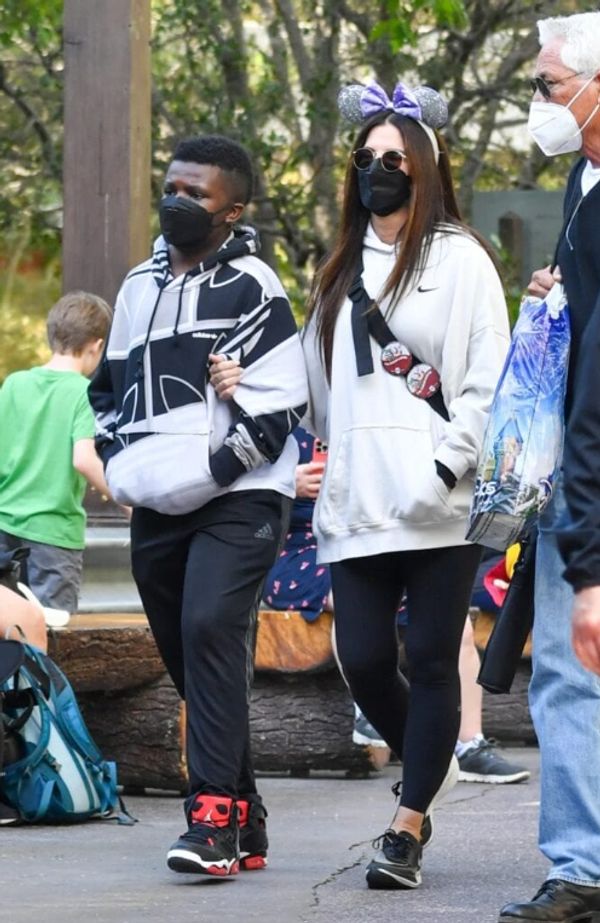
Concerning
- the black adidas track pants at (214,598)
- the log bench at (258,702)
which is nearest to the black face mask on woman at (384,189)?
the black adidas track pants at (214,598)

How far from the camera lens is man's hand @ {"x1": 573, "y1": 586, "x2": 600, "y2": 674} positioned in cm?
374

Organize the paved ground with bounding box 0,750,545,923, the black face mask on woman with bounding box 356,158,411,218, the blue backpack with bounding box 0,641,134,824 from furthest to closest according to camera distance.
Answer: the blue backpack with bounding box 0,641,134,824
the black face mask on woman with bounding box 356,158,411,218
the paved ground with bounding box 0,750,545,923

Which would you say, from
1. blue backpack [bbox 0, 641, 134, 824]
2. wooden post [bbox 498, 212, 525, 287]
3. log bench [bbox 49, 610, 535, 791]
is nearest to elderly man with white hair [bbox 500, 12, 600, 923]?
blue backpack [bbox 0, 641, 134, 824]

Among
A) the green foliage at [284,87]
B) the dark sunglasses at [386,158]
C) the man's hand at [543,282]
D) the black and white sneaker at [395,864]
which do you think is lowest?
the black and white sneaker at [395,864]

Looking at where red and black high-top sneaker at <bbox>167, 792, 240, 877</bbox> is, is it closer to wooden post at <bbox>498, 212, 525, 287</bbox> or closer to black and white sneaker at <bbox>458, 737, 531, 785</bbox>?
black and white sneaker at <bbox>458, 737, 531, 785</bbox>

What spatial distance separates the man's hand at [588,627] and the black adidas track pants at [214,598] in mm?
1597

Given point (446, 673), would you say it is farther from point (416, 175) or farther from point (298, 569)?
point (298, 569)

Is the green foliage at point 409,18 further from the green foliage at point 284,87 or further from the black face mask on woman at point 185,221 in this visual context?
the black face mask on woman at point 185,221

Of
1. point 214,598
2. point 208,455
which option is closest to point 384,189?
point 208,455

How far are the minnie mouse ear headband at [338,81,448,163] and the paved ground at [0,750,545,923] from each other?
186cm

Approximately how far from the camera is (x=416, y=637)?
5188 mm

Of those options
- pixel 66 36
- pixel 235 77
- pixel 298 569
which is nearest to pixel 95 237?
pixel 66 36

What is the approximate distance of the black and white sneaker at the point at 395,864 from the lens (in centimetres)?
518

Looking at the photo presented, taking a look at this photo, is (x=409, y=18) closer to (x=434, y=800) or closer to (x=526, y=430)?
(x=434, y=800)
